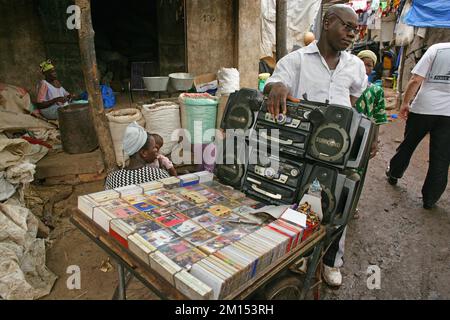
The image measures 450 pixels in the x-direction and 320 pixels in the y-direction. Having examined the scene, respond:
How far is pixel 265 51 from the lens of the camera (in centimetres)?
732

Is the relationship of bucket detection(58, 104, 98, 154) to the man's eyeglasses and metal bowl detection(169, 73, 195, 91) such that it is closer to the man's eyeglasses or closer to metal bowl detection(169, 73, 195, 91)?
metal bowl detection(169, 73, 195, 91)

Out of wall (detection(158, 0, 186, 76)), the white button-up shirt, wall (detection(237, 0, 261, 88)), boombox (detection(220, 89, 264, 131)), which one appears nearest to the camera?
boombox (detection(220, 89, 264, 131))

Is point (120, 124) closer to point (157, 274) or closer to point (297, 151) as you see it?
point (297, 151)

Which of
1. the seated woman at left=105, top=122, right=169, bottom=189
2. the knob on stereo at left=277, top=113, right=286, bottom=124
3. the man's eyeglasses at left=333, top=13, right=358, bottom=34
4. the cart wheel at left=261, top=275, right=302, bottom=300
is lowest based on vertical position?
the cart wheel at left=261, top=275, right=302, bottom=300

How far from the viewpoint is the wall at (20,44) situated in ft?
16.4

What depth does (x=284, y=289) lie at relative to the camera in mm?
1644

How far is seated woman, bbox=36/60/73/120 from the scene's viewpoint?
459cm

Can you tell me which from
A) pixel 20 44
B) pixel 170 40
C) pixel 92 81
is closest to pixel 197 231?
pixel 92 81

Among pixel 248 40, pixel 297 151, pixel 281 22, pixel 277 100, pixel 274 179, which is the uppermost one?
pixel 281 22

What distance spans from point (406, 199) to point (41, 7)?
248 inches

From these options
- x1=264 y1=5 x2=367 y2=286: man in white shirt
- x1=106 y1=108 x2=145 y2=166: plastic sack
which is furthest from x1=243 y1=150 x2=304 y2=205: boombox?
x1=106 y1=108 x2=145 y2=166: plastic sack

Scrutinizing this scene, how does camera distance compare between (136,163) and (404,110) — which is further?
(404,110)

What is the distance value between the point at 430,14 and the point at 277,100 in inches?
273

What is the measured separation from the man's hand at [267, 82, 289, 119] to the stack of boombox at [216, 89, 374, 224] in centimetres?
3
